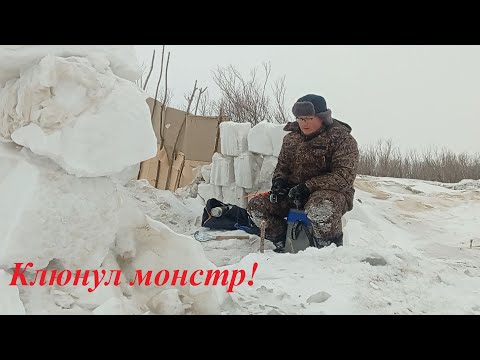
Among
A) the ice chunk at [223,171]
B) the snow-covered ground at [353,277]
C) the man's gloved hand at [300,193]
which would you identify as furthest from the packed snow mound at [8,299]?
the ice chunk at [223,171]

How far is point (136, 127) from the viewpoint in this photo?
1921 mm

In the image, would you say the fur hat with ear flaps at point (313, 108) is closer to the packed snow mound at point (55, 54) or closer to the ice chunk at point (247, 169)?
the ice chunk at point (247, 169)

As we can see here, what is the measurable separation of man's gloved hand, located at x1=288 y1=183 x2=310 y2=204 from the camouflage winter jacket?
44 millimetres

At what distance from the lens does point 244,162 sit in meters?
5.62

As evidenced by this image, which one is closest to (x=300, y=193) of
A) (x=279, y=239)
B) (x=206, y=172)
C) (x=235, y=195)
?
(x=279, y=239)

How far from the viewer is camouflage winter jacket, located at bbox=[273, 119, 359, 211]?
3729 millimetres

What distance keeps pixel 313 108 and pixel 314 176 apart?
53 cm

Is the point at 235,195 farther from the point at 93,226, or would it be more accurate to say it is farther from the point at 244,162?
the point at 93,226

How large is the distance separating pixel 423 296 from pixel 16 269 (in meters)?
1.83

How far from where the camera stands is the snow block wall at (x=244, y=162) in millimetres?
5484

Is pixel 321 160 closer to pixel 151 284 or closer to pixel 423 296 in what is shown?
pixel 423 296

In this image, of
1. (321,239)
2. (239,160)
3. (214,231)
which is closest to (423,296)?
(321,239)

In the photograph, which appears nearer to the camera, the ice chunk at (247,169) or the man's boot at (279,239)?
the man's boot at (279,239)

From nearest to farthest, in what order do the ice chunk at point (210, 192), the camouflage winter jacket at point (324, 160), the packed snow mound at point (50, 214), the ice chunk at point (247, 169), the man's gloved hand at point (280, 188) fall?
the packed snow mound at point (50, 214)
the camouflage winter jacket at point (324, 160)
the man's gloved hand at point (280, 188)
the ice chunk at point (247, 169)
the ice chunk at point (210, 192)
